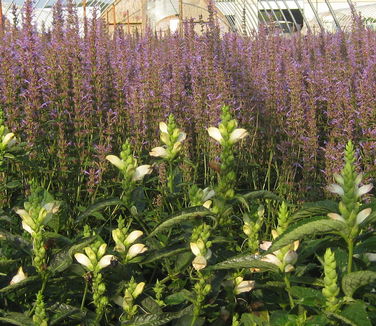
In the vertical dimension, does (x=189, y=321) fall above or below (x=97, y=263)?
below

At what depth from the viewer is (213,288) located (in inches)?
79.1

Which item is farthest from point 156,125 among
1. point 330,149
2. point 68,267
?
point 68,267

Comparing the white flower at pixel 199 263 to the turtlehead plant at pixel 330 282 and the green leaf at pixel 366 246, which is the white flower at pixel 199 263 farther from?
the green leaf at pixel 366 246

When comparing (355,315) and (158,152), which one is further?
(158,152)

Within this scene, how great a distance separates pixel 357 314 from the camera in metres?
1.64

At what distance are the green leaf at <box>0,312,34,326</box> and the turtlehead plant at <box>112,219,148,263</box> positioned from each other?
323mm

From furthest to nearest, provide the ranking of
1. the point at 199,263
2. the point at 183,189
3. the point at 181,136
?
the point at 183,189
the point at 181,136
the point at 199,263

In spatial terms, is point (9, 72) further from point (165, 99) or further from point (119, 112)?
point (165, 99)

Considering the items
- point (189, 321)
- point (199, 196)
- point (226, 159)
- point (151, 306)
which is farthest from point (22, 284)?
point (226, 159)

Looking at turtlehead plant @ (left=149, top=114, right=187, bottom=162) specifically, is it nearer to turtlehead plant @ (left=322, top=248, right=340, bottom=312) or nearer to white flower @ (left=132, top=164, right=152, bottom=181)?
white flower @ (left=132, top=164, right=152, bottom=181)

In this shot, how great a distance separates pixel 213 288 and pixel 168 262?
25 centimetres

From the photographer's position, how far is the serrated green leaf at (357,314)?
1620 millimetres

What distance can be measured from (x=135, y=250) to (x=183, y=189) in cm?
95

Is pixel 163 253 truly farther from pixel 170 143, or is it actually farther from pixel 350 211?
pixel 350 211
